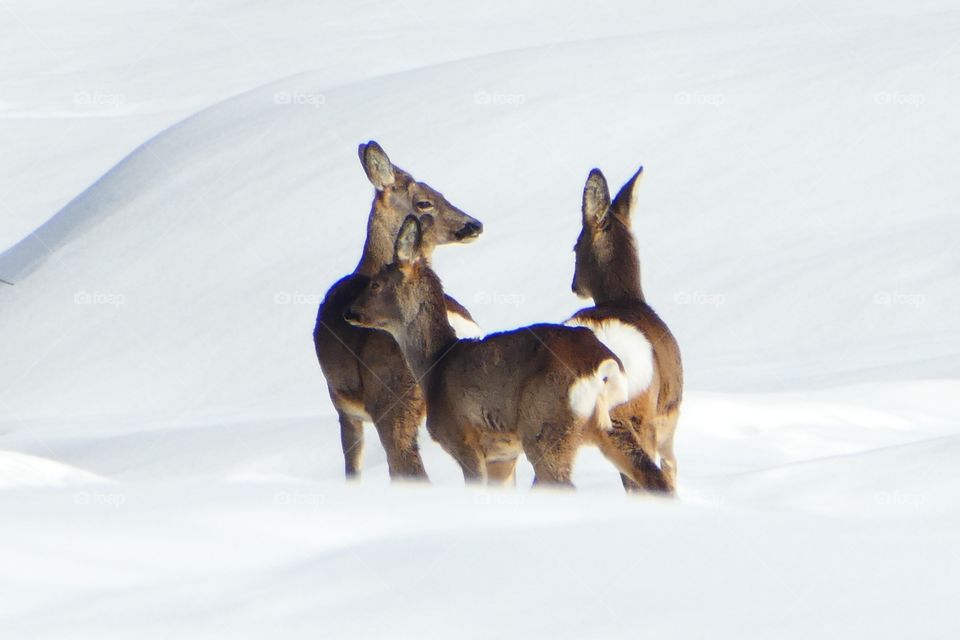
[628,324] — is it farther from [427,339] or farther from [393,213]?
[393,213]

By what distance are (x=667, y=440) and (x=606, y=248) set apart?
917 mm

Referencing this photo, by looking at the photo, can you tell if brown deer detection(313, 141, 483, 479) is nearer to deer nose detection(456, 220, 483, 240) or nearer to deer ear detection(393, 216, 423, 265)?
deer nose detection(456, 220, 483, 240)

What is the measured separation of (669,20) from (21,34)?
22465 millimetres

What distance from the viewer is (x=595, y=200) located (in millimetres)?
7004

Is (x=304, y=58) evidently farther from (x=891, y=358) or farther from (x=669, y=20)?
(x=891, y=358)

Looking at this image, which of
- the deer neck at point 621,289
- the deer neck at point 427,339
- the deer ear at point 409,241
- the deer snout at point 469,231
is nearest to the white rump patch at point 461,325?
the deer neck at point 427,339

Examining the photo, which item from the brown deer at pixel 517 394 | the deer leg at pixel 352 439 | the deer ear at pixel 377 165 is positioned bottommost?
the deer leg at pixel 352 439

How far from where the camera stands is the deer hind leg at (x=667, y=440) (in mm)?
6473

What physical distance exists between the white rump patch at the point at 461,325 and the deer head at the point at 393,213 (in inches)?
30.8

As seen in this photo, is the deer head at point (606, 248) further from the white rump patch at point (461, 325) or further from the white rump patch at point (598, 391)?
the white rump patch at point (598, 391)

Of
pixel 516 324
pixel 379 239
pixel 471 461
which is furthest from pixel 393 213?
pixel 516 324

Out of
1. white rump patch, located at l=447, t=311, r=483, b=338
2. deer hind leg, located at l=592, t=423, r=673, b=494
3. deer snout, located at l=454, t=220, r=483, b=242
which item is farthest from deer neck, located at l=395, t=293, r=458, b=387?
deer snout, located at l=454, t=220, r=483, b=242

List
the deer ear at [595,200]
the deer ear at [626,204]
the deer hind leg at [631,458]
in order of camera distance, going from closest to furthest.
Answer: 1. the deer hind leg at [631,458]
2. the deer ear at [595,200]
3. the deer ear at [626,204]

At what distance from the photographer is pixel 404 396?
22.1 ft
